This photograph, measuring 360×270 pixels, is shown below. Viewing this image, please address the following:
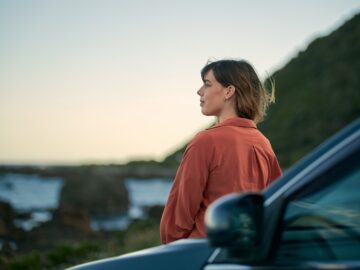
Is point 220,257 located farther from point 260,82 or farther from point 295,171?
point 260,82

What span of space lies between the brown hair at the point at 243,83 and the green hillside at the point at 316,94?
53509mm

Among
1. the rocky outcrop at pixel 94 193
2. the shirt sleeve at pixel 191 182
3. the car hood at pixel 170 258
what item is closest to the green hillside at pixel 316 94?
the rocky outcrop at pixel 94 193

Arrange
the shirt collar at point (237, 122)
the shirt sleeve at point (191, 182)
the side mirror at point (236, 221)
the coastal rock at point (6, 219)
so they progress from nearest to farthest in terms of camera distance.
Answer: the side mirror at point (236, 221)
the shirt sleeve at point (191, 182)
the shirt collar at point (237, 122)
the coastal rock at point (6, 219)

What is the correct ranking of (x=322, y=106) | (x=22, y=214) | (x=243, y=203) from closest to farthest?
(x=243, y=203) → (x=22, y=214) → (x=322, y=106)

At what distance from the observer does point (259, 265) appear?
2.11m

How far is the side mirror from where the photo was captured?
202cm

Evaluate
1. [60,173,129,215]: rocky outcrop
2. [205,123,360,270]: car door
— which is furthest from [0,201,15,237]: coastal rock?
[205,123,360,270]: car door

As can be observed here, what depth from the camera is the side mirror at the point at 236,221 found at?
2.02m

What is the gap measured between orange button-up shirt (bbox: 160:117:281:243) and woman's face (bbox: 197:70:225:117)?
151 mm

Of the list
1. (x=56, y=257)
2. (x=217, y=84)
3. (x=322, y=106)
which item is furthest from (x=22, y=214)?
(x=322, y=106)

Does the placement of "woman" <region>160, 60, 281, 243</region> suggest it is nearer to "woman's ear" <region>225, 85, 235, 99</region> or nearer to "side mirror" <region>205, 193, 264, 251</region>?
"woman's ear" <region>225, 85, 235, 99</region>

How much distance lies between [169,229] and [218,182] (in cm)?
32

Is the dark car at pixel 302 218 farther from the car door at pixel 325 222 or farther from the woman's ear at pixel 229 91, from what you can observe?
the woman's ear at pixel 229 91

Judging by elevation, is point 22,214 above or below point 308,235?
below
